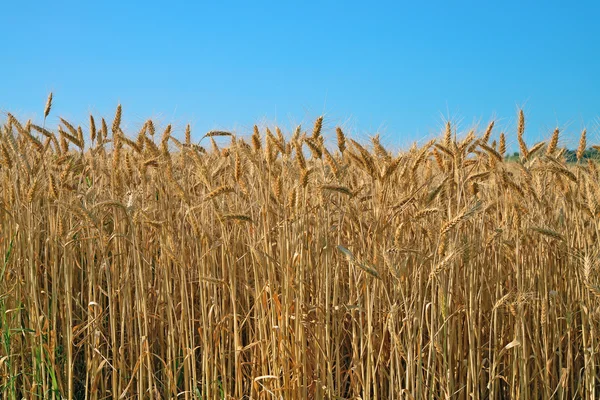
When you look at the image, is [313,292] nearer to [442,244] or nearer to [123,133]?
[442,244]

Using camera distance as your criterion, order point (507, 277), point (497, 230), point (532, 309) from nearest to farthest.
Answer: point (497, 230) → point (532, 309) → point (507, 277)

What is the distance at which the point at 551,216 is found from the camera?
323 cm

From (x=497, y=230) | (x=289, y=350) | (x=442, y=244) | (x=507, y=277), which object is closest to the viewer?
(x=442, y=244)

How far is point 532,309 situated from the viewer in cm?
293

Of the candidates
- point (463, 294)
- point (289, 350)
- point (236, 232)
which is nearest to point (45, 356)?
point (236, 232)

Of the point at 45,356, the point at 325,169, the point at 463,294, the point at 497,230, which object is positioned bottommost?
the point at 45,356

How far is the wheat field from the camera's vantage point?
2402 millimetres

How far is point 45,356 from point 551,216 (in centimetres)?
250

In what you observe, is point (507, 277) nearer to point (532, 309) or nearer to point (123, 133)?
point (532, 309)

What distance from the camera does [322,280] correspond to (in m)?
2.48

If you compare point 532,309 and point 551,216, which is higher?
point 551,216

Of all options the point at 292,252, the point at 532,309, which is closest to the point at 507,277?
the point at 532,309

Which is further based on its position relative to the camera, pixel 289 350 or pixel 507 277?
pixel 507 277

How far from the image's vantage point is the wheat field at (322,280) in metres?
2.40
